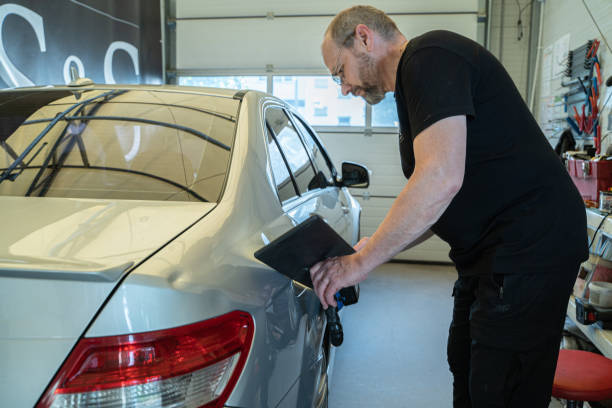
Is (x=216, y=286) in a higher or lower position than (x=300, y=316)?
higher

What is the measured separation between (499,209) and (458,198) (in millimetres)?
109

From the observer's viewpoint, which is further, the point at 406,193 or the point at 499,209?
the point at 499,209

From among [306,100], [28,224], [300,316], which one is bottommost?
[300,316]

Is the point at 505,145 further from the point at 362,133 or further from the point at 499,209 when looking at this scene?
the point at 362,133

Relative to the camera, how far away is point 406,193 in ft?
3.83

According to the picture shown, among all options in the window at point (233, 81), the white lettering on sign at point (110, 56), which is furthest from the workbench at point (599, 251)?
the window at point (233, 81)

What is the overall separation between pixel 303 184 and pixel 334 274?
0.92m

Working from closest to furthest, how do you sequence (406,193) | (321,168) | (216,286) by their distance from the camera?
1. (216,286)
2. (406,193)
3. (321,168)

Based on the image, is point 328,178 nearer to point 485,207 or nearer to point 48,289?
point 485,207

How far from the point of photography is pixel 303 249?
117 centimetres

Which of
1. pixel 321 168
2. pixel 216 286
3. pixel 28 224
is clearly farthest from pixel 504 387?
pixel 321 168

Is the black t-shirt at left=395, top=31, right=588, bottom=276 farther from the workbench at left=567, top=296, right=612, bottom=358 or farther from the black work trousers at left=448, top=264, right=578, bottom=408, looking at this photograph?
the workbench at left=567, top=296, right=612, bottom=358

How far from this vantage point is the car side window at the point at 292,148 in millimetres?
1979

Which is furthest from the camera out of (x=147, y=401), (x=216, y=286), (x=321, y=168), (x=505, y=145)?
(x=321, y=168)
